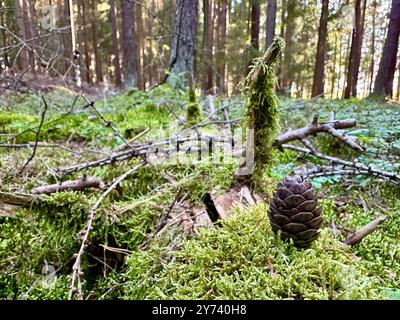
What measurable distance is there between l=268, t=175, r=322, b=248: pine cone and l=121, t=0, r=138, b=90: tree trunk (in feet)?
30.2

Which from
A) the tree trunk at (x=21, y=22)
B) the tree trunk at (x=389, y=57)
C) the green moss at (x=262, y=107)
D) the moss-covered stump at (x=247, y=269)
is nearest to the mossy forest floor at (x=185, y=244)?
the moss-covered stump at (x=247, y=269)

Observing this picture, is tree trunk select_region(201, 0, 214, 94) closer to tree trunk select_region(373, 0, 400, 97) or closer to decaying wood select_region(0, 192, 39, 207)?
decaying wood select_region(0, 192, 39, 207)

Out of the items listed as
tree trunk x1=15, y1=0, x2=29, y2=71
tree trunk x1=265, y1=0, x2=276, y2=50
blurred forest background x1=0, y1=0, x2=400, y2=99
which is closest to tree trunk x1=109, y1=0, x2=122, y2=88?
blurred forest background x1=0, y1=0, x2=400, y2=99

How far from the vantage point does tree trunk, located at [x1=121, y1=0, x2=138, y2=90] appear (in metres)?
8.95

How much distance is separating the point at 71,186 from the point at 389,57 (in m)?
5.66

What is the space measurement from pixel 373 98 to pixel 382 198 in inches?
194

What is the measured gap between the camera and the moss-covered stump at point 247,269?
73 cm

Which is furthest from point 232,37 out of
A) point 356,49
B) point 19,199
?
point 19,199

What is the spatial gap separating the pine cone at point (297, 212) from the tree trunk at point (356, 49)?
20.2ft

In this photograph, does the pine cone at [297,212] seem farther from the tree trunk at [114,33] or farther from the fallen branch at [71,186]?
the tree trunk at [114,33]

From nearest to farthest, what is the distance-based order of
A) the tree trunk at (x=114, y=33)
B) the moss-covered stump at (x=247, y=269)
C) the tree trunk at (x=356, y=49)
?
the moss-covered stump at (x=247, y=269) < the tree trunk at (x=356, y=49) < the tree trunk at (x=114, y=33)
